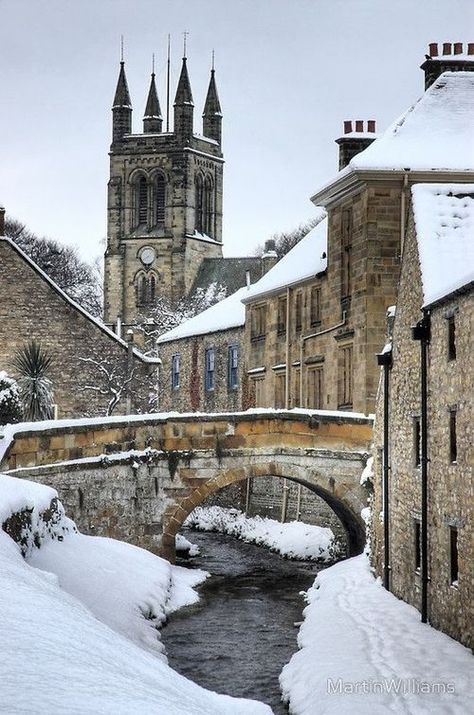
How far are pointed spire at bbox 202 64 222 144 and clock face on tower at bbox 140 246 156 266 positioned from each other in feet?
34.3

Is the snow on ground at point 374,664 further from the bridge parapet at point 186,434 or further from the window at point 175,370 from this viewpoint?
the window at point 175,370

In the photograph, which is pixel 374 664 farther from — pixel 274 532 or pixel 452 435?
pixel 274 532

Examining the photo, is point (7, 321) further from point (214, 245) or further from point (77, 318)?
point (214, 245)

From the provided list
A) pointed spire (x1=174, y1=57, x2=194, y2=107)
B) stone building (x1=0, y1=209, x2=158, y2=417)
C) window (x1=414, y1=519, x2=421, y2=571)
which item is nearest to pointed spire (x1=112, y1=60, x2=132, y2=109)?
pointed spire (x1=174, y1=57, x2=194, y2=107)

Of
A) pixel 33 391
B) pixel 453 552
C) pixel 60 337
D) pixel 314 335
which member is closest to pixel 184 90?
pixel 60 337

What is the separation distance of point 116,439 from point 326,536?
7.19 m

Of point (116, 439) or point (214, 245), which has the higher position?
point (214, 245)

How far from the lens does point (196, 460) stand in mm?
30578

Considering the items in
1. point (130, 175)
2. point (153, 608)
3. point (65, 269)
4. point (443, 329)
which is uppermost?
point (130, 175)

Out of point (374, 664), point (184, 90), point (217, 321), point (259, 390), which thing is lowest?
point (374, 664)

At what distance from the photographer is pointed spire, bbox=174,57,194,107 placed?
3991 inches

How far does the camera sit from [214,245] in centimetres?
10419

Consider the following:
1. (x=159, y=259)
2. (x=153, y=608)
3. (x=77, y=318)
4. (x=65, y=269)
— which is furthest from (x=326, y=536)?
(x=159, y=259)

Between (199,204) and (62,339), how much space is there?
196ft
